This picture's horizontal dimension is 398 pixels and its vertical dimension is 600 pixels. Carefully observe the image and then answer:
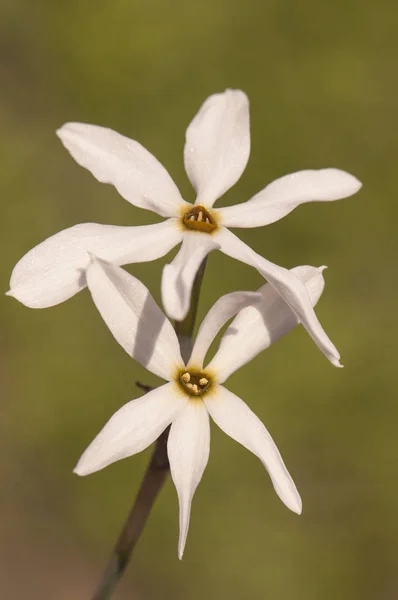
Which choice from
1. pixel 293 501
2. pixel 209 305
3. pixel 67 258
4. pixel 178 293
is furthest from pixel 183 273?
pixel 209 305

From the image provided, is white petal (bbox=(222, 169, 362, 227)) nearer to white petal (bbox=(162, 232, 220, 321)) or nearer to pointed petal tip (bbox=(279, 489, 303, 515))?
white petal (bbox=(162, 232, 220, 321))

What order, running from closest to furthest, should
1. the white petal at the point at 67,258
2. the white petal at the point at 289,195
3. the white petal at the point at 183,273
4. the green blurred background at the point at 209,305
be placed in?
the white petal at the point at 183,273
the white petal at the point at 67,258
the white petal at the point at 289,195
the green blurred background at the point at 209,305

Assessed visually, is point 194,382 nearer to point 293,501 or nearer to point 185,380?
point 185,380

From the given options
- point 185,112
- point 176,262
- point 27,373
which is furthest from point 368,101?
point 176,262

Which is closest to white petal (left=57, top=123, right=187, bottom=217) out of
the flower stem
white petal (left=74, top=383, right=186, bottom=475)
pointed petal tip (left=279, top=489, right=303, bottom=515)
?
the flower stem

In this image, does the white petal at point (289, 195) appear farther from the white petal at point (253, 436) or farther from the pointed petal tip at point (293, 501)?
the pointed petal tip at point (293, 501)

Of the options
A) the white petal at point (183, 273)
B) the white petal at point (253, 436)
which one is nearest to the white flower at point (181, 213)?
the white petal at point (183, 273)

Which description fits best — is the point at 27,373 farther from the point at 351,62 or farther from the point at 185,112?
the point at 351,62
